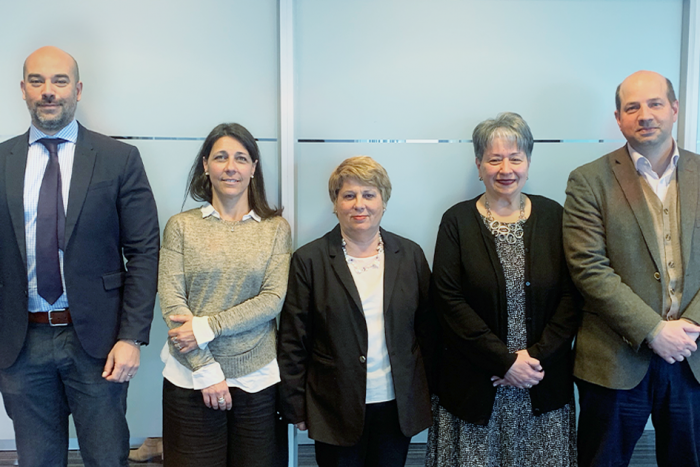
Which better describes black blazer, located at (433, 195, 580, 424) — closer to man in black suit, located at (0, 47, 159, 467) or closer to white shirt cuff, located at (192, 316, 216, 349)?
white shirt cuff, located at (192, 316, 216, 349)

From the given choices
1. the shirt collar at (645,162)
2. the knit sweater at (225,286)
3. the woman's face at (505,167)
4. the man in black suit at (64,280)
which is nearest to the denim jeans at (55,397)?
the man in black suit at (64,280)

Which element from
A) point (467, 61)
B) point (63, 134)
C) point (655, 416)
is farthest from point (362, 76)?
point (655, 416)

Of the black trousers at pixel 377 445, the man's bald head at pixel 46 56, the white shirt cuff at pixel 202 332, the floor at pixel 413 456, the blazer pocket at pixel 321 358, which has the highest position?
the man's bald head at pixel 46 56

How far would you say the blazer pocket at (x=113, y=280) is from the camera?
74.7 inches

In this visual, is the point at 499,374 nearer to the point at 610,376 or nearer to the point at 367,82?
the point at 610,376

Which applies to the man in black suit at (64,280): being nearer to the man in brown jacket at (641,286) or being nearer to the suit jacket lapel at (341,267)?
the suit jacket lapel at (341,267)

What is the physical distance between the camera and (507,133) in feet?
6.38

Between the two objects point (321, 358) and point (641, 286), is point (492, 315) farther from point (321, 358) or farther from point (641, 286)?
point (321, 358)

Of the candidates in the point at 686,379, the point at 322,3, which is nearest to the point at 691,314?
the point at 686,379

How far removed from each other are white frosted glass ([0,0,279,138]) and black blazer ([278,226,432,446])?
0.93 m

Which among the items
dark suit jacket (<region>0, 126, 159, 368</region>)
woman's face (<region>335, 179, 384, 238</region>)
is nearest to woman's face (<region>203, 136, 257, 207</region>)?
dark suit jacket (<region>0, 126, 159, 368</region>)

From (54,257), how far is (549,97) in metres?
2.40

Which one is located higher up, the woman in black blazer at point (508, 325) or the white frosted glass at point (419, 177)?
the white frosted glass at point (419, 177)

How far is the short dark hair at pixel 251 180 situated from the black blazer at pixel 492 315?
2.73 feet
